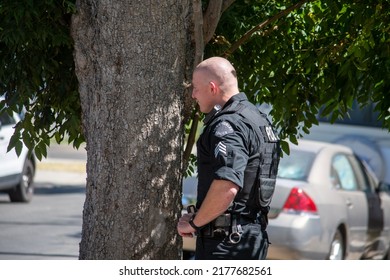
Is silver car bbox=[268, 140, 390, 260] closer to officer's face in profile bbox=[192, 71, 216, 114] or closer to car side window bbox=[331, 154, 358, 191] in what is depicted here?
car side window bbox=[331, 154, 358, 191]

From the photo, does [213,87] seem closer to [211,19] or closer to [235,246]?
[211,19]

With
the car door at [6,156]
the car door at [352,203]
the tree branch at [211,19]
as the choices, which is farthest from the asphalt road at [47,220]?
the tree branch at [211,19]

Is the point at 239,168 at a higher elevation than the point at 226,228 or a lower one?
higher

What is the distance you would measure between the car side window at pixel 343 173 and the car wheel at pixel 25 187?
5.97m

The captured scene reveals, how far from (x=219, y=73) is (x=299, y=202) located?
557cm

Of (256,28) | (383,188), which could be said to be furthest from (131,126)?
(383,188)

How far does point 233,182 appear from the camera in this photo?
14.4 ft

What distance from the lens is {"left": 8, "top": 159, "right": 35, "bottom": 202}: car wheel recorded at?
15719 mm

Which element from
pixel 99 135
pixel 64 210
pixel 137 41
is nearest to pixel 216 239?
pixel 99 135

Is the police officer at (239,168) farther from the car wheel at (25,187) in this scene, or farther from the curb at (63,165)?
the curb at (63,165)

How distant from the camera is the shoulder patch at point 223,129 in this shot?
4473 mm

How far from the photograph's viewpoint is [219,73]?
4.59 m

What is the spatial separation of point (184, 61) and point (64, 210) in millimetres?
11471

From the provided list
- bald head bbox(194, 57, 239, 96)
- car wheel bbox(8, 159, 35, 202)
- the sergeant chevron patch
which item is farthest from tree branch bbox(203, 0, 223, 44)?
car wheel bbox(8, 159, 35, 202)
